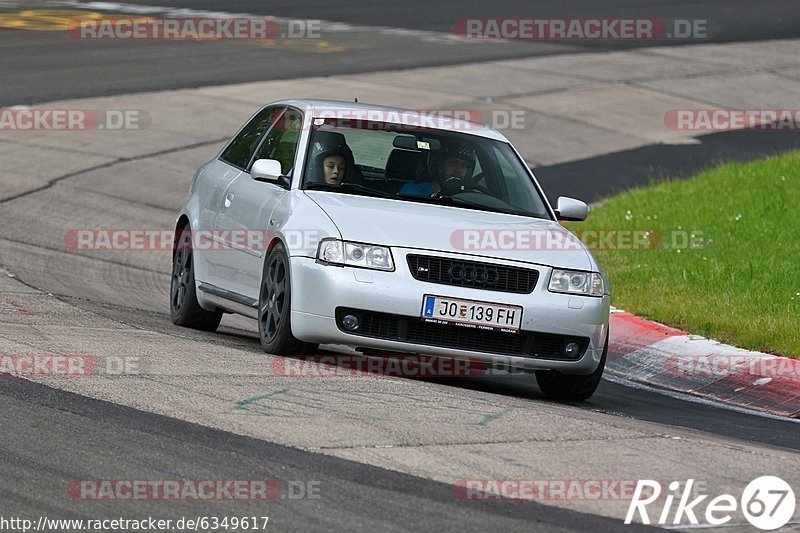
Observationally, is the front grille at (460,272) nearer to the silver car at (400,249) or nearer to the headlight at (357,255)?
the silver car at (400,249)

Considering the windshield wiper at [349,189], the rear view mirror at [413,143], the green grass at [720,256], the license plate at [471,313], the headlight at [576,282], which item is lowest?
the green grass at [720,256]

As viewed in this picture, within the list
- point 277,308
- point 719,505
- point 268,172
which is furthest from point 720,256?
point 719,505

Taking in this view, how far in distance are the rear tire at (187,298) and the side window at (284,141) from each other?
0.96m

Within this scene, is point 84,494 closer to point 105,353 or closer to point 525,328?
point 105,353

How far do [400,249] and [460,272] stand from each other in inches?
13.9

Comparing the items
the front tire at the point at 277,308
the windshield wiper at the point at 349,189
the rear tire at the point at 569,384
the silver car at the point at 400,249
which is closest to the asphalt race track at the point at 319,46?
the silver car at the point at 400,249

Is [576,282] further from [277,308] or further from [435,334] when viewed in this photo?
[277,308]

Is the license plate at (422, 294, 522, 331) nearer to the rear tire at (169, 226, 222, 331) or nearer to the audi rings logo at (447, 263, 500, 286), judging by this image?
the audi rings logo at (447, 263, 500, 286)

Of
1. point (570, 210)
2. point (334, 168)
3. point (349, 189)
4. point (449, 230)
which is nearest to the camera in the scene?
point (449, 230)

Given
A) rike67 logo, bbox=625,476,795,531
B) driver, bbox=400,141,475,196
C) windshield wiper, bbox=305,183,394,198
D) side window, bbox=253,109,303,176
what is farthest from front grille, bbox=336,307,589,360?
rike67 logo, bbox=625,476,795,531

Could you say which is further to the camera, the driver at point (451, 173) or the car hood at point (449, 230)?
the driver at point (451, 173)

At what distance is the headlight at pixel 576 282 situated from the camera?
861cm

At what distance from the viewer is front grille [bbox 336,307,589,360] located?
8367mm

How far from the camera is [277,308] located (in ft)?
29.0
